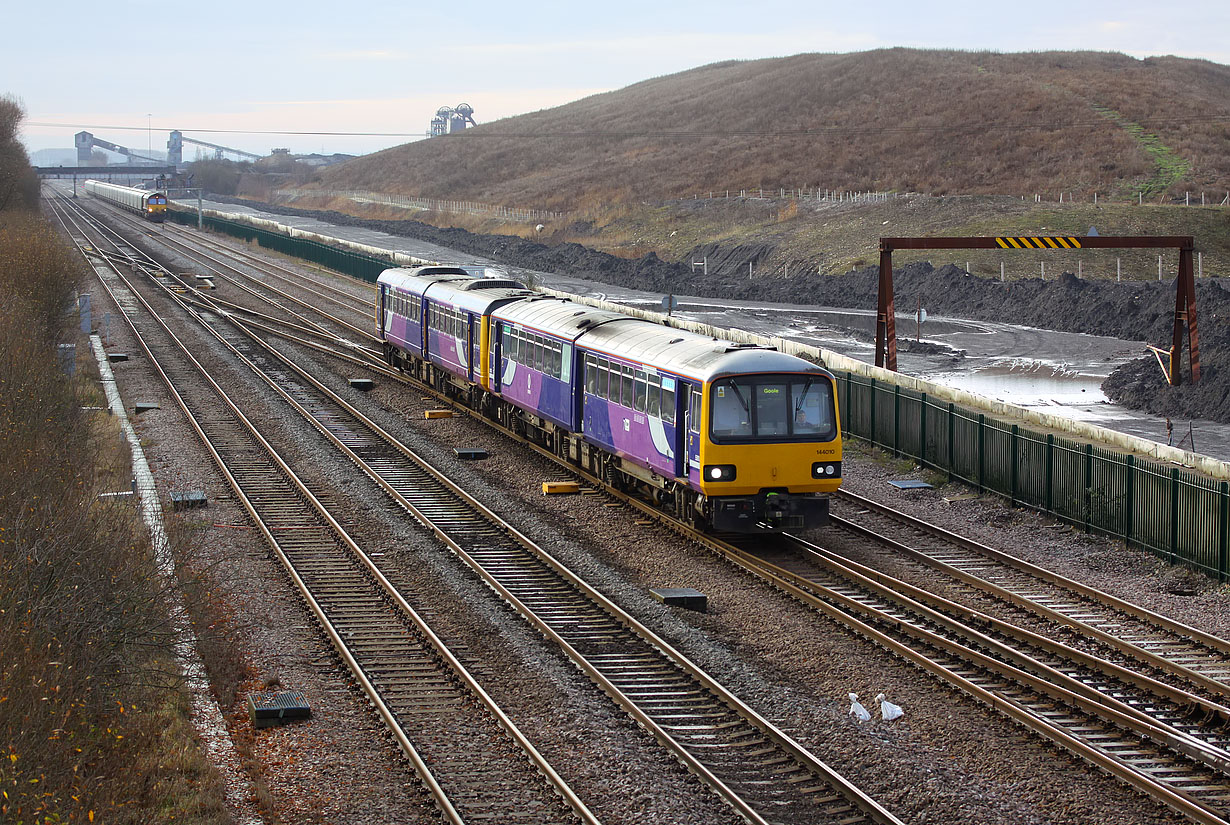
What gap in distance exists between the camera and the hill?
310 ft

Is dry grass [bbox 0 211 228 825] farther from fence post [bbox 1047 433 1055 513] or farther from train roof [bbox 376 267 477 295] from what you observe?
train roof [bbox 376 267 477 295]

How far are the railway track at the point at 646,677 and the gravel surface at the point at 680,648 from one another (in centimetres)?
26

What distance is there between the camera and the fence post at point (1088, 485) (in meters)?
20.7

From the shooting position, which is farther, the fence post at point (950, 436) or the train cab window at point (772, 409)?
the fence post at point (950, 436)

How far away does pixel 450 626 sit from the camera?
52.7 ft

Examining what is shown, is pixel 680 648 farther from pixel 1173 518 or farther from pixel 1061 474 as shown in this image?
pixel 1061 474

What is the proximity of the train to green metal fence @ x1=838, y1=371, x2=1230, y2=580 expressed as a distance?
336 feet

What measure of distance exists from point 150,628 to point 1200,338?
114 ft

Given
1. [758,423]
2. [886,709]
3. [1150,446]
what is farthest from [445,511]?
[1150,446]

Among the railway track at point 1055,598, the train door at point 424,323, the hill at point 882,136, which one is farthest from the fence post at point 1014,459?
the hill at point 882,136

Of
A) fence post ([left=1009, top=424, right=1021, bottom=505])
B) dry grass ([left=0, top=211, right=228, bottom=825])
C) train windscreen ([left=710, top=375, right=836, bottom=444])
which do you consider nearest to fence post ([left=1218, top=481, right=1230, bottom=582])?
fence post ([left=1009, top=424, right=1021, bottom=505])

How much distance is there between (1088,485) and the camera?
20.9m

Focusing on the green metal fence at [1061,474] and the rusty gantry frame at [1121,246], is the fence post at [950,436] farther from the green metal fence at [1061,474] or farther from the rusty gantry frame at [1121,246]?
the rusty gantry frame at [1121,246]

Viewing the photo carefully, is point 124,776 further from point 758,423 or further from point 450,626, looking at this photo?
point 758,423
